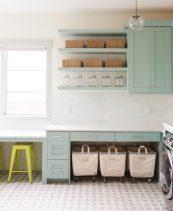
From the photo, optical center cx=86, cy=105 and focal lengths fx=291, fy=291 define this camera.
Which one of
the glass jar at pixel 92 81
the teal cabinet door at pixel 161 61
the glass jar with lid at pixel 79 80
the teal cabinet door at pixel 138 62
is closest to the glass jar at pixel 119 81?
the teal cabinet door at pixel 138 62

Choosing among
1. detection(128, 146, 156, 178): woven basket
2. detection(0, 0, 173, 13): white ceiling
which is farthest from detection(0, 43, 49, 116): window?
detection(128, 146, 156, 178): woven basket

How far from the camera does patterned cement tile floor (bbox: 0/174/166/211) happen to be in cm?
339

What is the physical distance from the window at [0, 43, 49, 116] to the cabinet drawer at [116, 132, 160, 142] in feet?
4.66

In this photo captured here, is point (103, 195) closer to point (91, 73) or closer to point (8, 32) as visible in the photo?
point (91, 73)

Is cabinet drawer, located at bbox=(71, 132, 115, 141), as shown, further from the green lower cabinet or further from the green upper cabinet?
the green upper cabinet

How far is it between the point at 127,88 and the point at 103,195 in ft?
5.42

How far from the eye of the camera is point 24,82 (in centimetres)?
493

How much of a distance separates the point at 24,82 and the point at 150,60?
2.10m

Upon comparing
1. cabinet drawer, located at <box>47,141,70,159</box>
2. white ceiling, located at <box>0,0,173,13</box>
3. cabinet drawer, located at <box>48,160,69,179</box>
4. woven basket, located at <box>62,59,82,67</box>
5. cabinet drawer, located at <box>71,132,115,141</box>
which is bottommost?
cabinet drawer, located at <box>48,160,69,179</box>

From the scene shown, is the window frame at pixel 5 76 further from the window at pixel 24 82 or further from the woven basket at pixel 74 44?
the woven basket at pixel 74 44

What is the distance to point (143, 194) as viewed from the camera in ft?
12.5

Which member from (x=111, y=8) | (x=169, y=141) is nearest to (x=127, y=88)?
(x=111, y=8)

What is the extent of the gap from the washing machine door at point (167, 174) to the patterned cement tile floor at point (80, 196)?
0.36 metres

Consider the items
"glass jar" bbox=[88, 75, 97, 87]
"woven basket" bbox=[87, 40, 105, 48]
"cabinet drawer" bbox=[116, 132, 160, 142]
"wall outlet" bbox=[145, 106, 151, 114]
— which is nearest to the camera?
"cabinet drawer" bbox=[116, 132, 160, 142]
